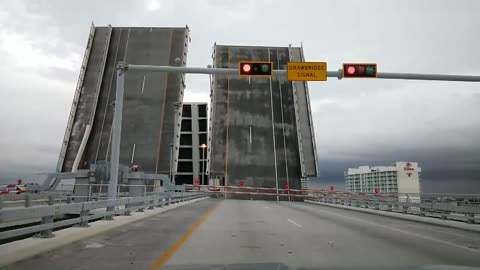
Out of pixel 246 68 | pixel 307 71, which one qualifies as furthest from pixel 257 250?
pixel 307 71

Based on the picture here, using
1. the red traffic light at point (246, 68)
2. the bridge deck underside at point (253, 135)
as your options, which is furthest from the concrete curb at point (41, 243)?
the bridge deck underside at point (253, 135)

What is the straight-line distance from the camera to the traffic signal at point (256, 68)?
49.0 ft

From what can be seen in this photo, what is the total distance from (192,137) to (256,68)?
2692 cm

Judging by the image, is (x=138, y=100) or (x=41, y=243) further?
(x=138, y=100)

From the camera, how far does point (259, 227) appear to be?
12656 millimetres

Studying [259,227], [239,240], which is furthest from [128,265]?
[259,227]

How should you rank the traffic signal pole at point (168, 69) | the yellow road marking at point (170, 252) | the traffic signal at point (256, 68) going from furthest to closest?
the traffic signal at point (256, 68)
the traffic signal pole at point (168, 69)
the yellow road marking at point (170, 252)

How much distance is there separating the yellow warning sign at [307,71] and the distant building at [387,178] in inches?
484

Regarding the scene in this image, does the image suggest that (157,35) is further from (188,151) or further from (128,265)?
(128,265)

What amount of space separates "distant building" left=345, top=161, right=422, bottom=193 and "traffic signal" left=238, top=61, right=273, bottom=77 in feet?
44.8

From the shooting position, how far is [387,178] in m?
40.8

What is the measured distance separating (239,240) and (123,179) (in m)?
13.2

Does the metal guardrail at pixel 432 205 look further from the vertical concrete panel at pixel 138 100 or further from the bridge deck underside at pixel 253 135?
the vertical concrete panel at pixel 138 100

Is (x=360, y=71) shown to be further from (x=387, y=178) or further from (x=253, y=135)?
(x=387, y=178)
